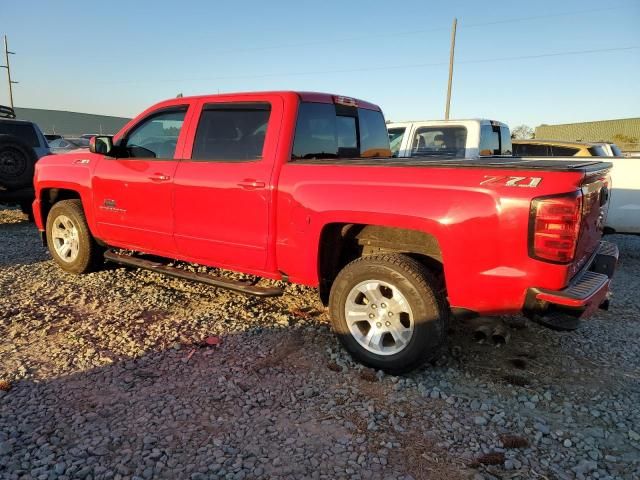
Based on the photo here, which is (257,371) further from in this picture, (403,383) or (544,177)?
(544,177)

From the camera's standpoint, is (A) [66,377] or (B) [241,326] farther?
(B) [241,326]

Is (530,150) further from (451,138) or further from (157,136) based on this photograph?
(157,136)

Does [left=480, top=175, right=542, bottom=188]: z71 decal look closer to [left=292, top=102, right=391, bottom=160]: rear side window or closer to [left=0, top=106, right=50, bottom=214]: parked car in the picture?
[left=292, top=102, right=391, bottom=160]: rear side window

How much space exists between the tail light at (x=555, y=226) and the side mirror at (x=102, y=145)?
4031mm

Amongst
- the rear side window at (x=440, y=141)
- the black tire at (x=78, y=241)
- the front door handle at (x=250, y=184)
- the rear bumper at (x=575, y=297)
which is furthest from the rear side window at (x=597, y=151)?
the black tire at (x=78, y=241)

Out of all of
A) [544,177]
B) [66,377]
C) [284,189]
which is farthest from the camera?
[284,189]

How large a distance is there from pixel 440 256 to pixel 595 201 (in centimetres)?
114

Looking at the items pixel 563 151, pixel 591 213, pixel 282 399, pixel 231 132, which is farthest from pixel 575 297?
pixel 563 151

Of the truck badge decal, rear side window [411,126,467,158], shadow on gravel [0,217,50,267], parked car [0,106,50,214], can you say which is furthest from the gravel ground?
parked car [0,106,50,214]

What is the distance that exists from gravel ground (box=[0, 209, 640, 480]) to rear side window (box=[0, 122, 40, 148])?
5547 mm

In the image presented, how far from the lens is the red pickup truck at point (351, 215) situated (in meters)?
2.84

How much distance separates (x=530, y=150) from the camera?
9500 mm

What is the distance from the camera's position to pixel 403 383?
3283 millimetres

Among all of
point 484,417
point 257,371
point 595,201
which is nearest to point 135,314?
point 257,371
